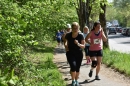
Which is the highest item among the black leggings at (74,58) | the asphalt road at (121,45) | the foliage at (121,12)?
the black leggings at (74,58)

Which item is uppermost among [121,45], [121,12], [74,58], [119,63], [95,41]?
[95,41]

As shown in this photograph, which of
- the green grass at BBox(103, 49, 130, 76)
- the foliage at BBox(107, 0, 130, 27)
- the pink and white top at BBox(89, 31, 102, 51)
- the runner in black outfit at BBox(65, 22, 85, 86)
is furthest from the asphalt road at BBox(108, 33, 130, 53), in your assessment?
the foliage at BBox(107, 0, 130, 27)

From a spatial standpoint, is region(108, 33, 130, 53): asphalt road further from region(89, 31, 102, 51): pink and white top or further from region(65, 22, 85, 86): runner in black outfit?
region(65, 22, 85, 86): runner in black outfit

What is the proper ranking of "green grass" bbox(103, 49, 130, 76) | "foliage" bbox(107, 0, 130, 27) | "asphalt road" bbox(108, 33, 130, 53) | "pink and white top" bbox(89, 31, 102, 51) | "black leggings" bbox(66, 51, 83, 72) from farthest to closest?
"foliage" bbox(107, 0, 130, 27) → "asphalt road" bbox(108, 33, 130, 53) → "green grass" bbox(103, 49, 130, 76) → "pink and white top" bbox(89, 31, 102, 51) → "black leggings" bbox(66, 51, 83, 72)

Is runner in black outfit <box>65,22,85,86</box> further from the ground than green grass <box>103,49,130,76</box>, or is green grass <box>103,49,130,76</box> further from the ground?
runner in black outfit <box>65,22,85,86</box>

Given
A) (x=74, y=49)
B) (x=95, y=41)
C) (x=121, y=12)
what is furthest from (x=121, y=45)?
(x=121, y=12)

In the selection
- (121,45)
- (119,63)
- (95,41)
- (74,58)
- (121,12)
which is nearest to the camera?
(74,58)

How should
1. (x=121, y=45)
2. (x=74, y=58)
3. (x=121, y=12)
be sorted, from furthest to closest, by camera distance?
(x=121, y=12)
(x=121, y=45)
(x=74, y=58)

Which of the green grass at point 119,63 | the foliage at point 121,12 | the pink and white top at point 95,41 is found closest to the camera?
the pink and white top at point 95,41

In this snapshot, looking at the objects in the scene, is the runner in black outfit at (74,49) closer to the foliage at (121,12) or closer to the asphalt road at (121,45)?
the asphalt road at (121,45)

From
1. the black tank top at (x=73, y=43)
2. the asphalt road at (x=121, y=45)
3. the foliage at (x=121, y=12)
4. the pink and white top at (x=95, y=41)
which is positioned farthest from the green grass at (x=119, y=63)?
the foliage at (x=121, y=12)

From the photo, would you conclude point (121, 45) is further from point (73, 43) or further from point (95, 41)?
point (73, 43)

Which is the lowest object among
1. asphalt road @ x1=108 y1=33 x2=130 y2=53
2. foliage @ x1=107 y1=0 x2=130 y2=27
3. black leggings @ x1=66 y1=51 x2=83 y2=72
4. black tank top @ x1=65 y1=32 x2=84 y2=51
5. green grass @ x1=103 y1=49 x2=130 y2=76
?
foliage @ x1=107 y1=0 x2=130 y2=27

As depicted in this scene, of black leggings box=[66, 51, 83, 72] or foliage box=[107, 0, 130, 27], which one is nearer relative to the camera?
black leggings box=[66, 51, 83, 72]
